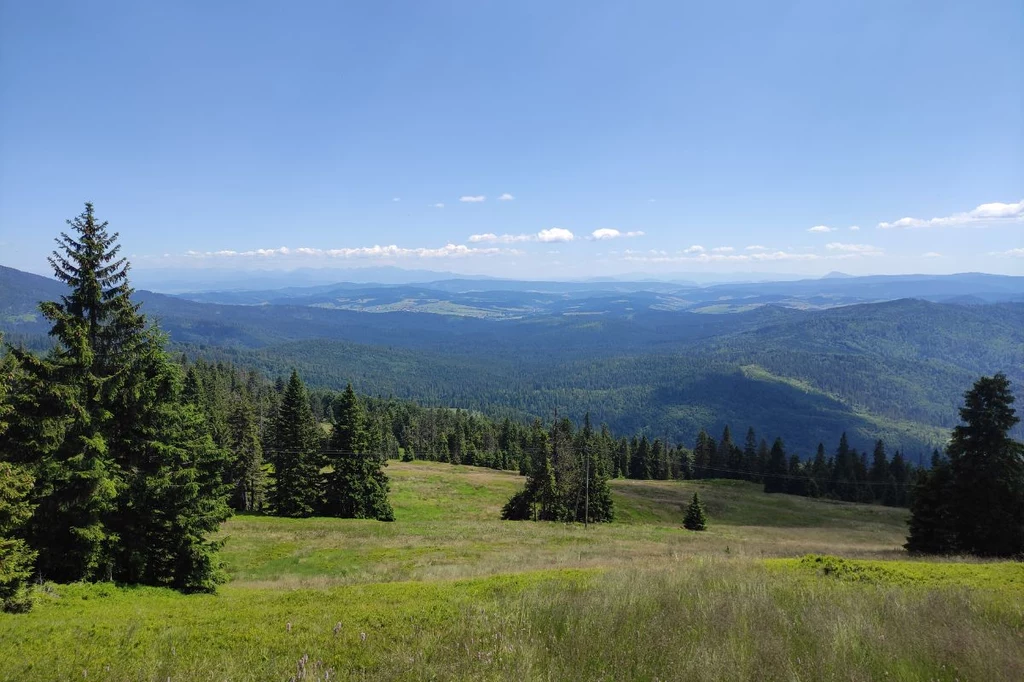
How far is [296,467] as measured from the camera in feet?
160

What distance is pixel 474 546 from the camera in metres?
30.2

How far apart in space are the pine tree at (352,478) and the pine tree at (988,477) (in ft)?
148

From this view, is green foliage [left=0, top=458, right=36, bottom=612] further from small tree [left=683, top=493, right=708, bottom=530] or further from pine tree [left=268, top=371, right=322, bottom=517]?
small tree [left=683, top=493, right=708, bottom=530]

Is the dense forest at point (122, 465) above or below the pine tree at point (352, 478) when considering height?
above

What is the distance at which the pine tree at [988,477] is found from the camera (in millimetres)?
A: 24922

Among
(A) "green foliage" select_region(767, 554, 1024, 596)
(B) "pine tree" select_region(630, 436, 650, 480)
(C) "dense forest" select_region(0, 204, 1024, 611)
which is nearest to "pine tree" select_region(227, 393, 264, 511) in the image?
(C) "dense forest" select_region(0, 204, 1024, 611)

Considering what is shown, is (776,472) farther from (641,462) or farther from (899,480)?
(641,462)

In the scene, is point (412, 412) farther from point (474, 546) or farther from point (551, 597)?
point (551, 597)

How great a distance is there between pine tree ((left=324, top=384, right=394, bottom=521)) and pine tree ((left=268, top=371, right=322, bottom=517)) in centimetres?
150

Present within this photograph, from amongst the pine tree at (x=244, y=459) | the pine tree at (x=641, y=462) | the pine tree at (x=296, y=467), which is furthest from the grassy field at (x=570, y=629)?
the pine tree at (x=641, y=462)

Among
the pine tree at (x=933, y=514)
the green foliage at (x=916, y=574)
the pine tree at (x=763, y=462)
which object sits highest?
the green foliage at (x=916, y=574)

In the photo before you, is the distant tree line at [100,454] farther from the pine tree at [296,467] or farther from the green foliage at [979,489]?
the green foliage at [979,489]

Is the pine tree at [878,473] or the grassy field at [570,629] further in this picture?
the pine tree at [878,473]

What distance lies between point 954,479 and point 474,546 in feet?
91.6
